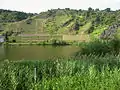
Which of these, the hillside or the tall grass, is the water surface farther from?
the hillside

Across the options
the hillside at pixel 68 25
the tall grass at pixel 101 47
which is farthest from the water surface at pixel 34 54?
the hillside at pixel 68 25

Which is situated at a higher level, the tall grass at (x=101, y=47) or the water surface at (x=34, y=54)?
→ the tall grass at (x=101, y=47)

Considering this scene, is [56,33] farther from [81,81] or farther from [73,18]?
[81,81]

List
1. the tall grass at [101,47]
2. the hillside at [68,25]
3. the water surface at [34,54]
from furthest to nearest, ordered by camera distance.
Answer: the hillside at [68,25], the water surface at [34,54], the tall grass at [101,47]

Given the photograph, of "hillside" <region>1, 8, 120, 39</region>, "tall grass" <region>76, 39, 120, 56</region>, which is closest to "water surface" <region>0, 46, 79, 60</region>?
"tall grass" <region>76, 39, 120, 56</region>

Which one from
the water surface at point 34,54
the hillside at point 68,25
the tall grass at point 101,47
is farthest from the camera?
the hillside at point 68,25

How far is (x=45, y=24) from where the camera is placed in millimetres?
188500

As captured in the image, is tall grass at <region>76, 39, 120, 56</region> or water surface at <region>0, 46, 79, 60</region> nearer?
tall grass at <region>76, 39, 120, 56</region>

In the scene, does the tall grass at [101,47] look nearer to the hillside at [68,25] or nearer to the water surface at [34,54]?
the water surface at [34,54]

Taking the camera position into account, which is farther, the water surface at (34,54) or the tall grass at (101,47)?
the water surface at (34,54)

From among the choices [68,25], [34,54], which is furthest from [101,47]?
[68,25]

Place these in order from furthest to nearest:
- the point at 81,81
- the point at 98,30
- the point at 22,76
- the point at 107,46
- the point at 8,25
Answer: the point at 8,25, the point at 98,30, the point at 107,46, the point at 22,76, the point at 81,81

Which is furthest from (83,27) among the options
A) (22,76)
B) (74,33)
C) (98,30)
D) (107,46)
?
(22,76)

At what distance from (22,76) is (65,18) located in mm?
178839
